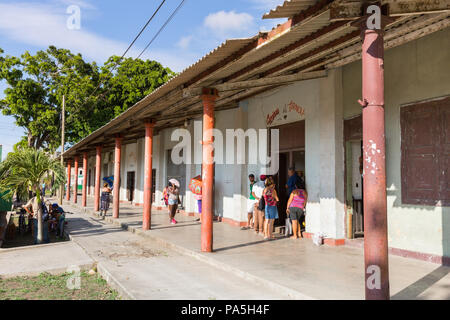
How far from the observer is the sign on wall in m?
9.04

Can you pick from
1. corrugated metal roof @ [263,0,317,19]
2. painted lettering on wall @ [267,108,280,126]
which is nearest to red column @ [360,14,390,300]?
corrugated metal roof @ [263,0,317,19]

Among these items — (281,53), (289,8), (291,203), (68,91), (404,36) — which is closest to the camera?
(289,8)

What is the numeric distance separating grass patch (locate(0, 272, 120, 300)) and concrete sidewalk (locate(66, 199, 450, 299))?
192 centimetres

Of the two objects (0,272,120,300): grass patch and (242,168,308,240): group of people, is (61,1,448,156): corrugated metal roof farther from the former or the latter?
(0,272,120,300): grass patch

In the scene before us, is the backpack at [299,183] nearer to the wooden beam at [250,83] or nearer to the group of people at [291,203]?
the group of people at [291,203]

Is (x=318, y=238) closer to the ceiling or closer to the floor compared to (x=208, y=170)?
closer to the floor

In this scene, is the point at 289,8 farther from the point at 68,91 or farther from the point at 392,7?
the point at 68,91

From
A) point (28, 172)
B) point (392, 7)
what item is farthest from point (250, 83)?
point (28, 172)

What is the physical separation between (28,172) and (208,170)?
4.97m

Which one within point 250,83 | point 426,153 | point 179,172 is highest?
point 250,83

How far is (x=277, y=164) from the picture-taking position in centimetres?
1012

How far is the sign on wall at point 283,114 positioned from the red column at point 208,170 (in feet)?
8.80

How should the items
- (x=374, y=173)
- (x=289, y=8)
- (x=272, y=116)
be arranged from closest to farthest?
(x=374, y=173) < (x=289, y=8) < (x=272, y=116)

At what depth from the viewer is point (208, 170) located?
718 centimetres
